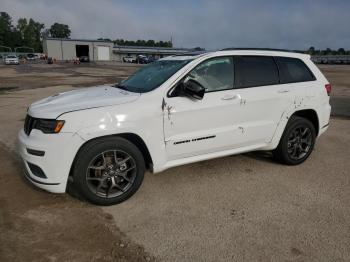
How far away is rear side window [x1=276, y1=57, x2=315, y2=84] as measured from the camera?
4926 mm

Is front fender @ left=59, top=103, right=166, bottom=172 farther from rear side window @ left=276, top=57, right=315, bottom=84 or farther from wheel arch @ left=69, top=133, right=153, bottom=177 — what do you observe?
rear side window @ left=276, top=57, right=315, bottom=84

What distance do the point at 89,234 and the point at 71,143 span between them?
0.95 meters

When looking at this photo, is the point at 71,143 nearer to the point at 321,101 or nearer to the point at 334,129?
the point at 321,101

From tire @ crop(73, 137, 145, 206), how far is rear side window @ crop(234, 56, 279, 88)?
5.74 ft

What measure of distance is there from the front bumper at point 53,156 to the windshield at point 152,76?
3.68 feet

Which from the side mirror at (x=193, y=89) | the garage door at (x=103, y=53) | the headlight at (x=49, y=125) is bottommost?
the garage door at (x=103, y=53)

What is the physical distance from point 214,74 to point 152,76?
0.84 meters

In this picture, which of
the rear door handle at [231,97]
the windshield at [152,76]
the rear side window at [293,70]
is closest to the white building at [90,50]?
the rear side window at [293,70]

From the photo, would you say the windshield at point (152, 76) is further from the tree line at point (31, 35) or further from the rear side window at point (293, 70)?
the tree line at point (31, 35)

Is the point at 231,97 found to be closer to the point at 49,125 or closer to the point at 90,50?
the point at 49,125

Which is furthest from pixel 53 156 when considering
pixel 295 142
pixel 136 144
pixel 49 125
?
pixel 295 142

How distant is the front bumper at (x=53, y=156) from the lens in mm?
3504

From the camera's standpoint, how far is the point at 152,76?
454 centimetres

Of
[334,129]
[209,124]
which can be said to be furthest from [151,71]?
[334,129]
